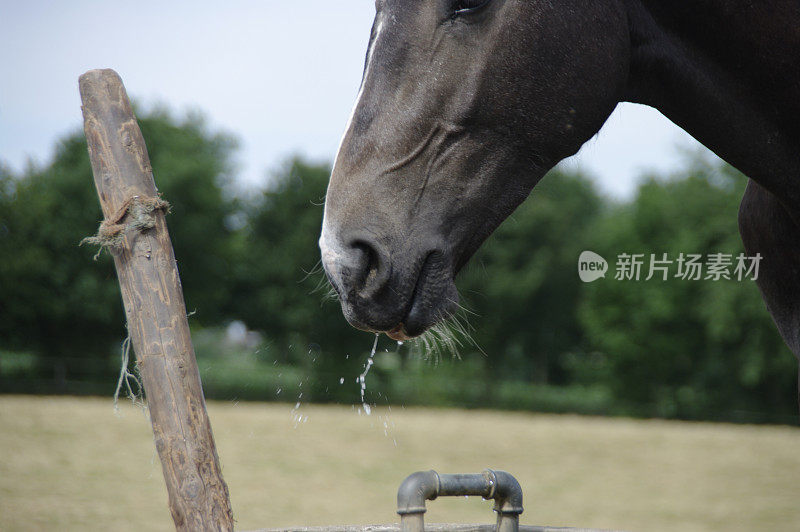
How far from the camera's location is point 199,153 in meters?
42.7

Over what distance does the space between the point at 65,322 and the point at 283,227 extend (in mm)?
11968

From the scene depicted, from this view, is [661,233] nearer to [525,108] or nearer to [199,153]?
[199,153]

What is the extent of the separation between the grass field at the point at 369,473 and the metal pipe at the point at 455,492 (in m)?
3.08

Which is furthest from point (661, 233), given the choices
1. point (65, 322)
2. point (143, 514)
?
point (143, 514)

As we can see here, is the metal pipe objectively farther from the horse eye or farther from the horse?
the horse eye

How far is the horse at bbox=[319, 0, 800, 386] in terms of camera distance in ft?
5.88

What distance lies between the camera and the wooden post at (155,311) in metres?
2.05

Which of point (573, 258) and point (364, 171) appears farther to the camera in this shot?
point (573, 258)

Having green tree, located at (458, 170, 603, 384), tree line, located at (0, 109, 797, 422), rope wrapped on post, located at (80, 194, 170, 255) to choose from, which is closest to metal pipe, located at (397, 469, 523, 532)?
rope wrapped on post, located at (80, 194, 170, 255)

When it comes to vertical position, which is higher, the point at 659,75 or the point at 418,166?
the point at 659,75

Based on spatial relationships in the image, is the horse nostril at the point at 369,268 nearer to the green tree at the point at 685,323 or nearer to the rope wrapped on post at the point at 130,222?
the rope wrapped on post at the point at 130,222

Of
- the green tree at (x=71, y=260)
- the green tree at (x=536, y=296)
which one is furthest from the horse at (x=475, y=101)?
the green tree at (x=536, y=296)

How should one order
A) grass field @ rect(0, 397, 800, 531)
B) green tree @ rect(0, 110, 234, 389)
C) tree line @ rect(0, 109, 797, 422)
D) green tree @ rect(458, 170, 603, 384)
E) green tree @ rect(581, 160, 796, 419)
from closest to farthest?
grass field @ rect(0, 397, 800, 531) < tree line @ rect(0, 109, 797, 422) < green tree @ rect(0, 110, 234, 389) < green tree @ rect(581, 160, 796, 419) < green tree @ rect(458, 170, 603, 384)

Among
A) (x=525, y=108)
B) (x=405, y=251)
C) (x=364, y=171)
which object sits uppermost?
(x=525, y=108)
